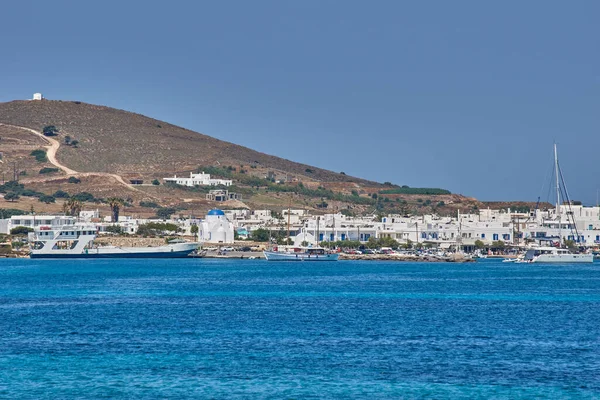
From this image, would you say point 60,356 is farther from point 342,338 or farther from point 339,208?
point 339,208

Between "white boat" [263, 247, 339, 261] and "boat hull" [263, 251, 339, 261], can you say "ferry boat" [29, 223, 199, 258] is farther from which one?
"white boat" [263, 247, 339, 261]

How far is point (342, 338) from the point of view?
41125mm

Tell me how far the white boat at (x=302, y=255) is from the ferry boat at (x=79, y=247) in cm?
1128

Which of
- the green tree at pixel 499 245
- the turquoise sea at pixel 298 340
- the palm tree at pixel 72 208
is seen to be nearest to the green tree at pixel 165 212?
the palm tree at pixel 72 208

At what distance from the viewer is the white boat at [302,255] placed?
395 ft

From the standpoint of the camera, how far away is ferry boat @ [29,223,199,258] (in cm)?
12325

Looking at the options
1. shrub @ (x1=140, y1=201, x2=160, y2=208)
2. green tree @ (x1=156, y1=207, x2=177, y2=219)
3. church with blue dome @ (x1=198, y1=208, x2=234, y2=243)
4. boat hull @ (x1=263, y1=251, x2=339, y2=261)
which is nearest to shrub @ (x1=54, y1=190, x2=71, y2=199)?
shrub @ (x1=140, y1=201, x2=160, y2=208)

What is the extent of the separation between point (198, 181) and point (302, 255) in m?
76.0

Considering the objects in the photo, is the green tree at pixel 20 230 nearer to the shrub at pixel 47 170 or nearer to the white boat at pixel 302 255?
the white boat at pixel 302 255

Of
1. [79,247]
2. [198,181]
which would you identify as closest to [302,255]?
[79,247]

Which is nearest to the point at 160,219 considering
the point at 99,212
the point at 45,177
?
the point at 99,212

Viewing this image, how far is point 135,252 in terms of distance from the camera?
4961 inches

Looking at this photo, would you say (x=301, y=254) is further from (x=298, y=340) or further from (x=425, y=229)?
(x=298, y=340)

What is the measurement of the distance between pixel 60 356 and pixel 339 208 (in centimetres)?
15666
